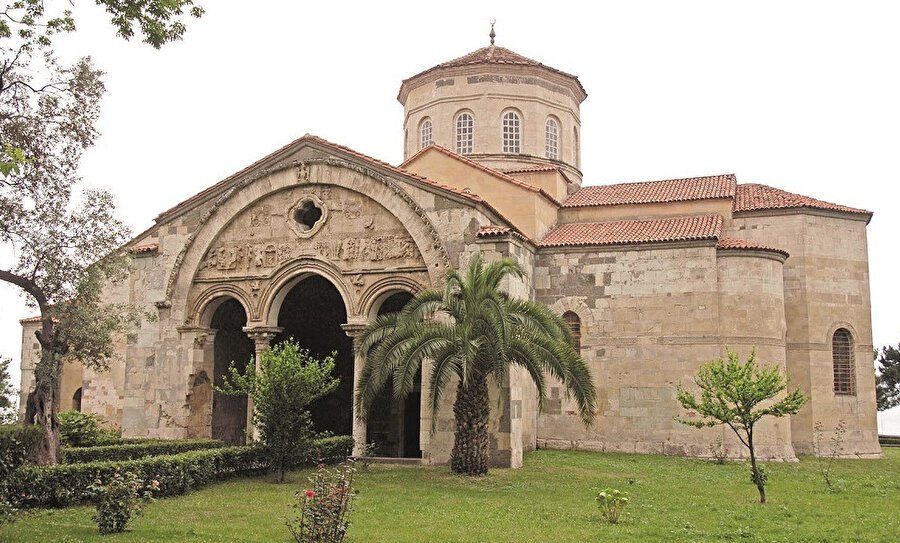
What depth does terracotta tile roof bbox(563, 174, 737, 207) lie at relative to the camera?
83.4 ft

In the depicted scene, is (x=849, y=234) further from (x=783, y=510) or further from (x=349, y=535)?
(x=349, y=535)

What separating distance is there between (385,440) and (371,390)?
883 cm

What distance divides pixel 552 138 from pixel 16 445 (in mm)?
20035

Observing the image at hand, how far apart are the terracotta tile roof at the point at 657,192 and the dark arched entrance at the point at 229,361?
10.6 meters

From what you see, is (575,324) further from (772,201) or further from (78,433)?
(78,433)

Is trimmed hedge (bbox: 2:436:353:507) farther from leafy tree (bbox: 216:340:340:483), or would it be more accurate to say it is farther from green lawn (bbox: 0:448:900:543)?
leafy tree (bbox: 216:340:340:483)

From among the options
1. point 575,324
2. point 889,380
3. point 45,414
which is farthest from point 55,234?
point 889,380

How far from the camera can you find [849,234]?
2469 centimetres

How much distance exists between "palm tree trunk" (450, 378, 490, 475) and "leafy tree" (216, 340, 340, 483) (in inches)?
112

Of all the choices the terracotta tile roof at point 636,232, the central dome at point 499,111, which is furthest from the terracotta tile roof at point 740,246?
the central dome at point 499,111

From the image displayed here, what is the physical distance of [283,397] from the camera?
16875 millimetres

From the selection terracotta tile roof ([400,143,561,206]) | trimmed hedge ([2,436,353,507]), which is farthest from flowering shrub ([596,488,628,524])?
terracotta tile roof ([400,143,561,206])

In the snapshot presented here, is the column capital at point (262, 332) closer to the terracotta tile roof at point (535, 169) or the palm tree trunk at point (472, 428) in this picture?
the palm tree trunk at point (472, 428)

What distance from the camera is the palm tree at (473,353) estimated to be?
16625mm
